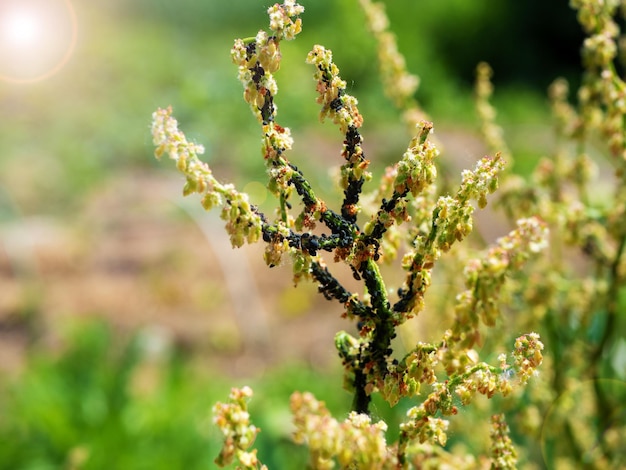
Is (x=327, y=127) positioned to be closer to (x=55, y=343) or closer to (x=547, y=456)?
(x=55, y=343)

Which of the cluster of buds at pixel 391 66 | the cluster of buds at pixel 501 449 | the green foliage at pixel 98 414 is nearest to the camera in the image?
the cluster of buds at pixel 501 449

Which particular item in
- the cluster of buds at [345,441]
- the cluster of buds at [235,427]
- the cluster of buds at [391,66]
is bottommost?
the cluster of buds at [345,441]

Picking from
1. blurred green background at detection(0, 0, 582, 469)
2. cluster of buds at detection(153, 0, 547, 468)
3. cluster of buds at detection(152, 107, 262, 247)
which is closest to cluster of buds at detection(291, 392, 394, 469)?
cluster of buds at detection(153, 0, 547, 468)

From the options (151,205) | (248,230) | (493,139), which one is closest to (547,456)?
(493,139)

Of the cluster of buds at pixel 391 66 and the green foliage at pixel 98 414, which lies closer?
the cluster of buds at pixel 391 66

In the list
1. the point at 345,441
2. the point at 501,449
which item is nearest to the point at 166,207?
the point at 501,449

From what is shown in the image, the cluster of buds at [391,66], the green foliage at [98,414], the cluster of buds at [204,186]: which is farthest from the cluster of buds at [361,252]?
the green foliage at [98,414]

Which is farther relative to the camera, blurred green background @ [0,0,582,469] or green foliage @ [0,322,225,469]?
blurred green background @ [0,0,582,469]

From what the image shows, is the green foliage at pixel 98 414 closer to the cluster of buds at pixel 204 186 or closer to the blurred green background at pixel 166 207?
the blurred green background at pixel 166 207

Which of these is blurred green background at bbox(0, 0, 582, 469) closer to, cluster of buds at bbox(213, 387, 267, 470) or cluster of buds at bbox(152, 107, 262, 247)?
cluster of buds at bbox(152, 107, 262, 247)
